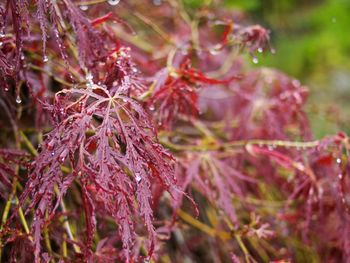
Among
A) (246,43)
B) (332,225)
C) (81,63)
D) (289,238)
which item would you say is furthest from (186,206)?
(81,63)

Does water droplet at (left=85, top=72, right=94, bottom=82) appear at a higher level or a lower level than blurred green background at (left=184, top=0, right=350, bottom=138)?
lower

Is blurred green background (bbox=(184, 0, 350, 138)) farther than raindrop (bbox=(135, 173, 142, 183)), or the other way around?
blurred green background (bbox=(184, 0, 350, 138))

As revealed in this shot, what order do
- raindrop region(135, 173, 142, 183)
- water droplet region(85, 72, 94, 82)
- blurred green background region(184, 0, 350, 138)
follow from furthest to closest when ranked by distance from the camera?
blurred green background region(184, 0, 350, 138) < water droplet region(85, 72, 94, 82) < raindrop region(135, 173, 142, 183)

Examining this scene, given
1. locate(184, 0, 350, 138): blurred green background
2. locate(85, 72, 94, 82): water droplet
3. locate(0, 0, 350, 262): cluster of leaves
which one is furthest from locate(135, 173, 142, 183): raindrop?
locate(184, 0, 350, 138): blurred green background

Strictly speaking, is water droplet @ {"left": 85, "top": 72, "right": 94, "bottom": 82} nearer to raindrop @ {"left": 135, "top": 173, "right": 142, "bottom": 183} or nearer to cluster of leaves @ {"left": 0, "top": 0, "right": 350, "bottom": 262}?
cluster of leaves @ {"left": 0, "top": 0, "right": 350, "bottom": 262}

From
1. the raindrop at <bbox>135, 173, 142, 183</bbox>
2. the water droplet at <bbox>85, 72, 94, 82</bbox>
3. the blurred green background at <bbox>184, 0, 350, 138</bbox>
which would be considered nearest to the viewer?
the raindrop at <bbox>135, 173, 142, 183</bbox>

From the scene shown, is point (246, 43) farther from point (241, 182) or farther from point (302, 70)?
point (302, 70)

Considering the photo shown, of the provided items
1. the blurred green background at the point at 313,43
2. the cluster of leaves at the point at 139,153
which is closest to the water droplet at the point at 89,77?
the cluster of leaves at the point at 139,153
